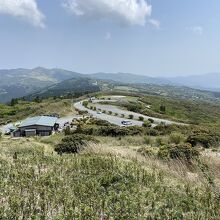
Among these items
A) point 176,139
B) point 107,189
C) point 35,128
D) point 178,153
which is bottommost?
point 35,128

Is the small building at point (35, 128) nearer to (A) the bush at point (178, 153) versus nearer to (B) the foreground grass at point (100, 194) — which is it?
(A) the bush at point (178, 153)

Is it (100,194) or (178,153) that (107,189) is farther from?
(178,153)

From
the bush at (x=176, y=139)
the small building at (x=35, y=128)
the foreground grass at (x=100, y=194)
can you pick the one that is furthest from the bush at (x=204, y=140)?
the small building at (x=35, y=128)

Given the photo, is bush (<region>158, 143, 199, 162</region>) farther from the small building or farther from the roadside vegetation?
the small building

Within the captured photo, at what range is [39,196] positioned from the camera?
889 centimetres

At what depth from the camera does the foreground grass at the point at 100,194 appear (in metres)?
7.53

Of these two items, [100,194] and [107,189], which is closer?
[100,194]

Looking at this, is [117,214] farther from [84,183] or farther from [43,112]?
[43,112]

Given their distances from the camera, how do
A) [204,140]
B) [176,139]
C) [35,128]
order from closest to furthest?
[204,140] → [176,139] → [35,128]

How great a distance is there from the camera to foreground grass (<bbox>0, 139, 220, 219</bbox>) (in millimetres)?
7527

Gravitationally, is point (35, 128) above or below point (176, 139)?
below

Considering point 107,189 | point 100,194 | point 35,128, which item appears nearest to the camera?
point 100,194

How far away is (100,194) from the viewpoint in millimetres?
8969

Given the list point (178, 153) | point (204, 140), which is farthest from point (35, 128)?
point (178, 153)
